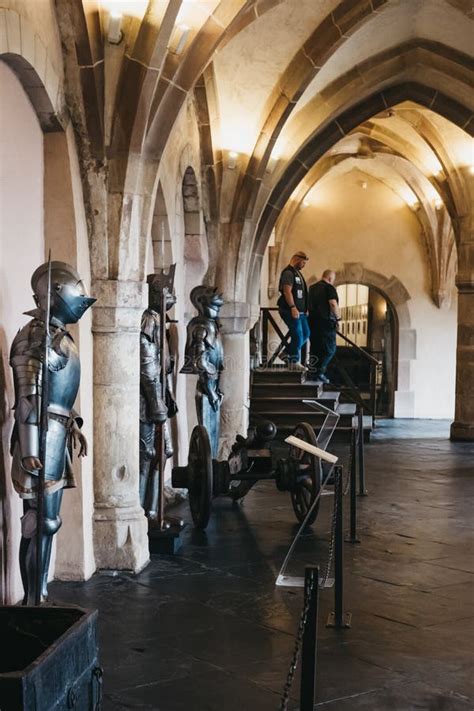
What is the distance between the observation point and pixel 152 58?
19.0 ft

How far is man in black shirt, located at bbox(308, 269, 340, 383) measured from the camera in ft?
45.1

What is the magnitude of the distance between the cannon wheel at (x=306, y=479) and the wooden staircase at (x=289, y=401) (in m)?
5.18

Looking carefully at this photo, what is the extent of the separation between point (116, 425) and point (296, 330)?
21.8ft

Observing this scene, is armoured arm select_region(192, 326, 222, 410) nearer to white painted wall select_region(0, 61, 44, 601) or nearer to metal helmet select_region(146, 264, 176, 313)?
metal helmet select_region(146, 264, 176, 313)

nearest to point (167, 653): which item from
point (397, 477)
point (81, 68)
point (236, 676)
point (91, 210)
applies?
point (236, 676)

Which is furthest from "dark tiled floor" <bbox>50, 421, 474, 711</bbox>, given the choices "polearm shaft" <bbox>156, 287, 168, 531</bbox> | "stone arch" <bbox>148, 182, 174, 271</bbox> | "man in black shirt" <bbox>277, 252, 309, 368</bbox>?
"man in black shirt" <bbox>277, 252, 309, 368</bbox>

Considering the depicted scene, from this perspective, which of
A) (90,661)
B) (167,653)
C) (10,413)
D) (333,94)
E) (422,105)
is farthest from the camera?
(422,105)

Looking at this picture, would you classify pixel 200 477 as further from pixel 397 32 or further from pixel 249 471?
pixel 397 32

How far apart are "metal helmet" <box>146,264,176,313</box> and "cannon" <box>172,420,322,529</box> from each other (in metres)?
1.11

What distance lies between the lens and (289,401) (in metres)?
13.0

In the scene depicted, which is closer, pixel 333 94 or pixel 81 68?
pixel 81 68

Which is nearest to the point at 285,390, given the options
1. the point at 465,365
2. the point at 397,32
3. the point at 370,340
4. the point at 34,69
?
the point at 465,365

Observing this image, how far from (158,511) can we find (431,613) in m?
2.06

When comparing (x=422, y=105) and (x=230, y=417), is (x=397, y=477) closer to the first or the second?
(x=230, y=417)
